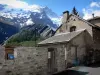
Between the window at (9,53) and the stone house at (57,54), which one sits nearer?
the window at (9,53)

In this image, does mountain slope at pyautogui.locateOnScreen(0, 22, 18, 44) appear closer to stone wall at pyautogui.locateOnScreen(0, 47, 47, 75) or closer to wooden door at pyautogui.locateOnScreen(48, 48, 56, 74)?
wooden door at pyautogui.locateOnScreen(48, 48, 56, 74)

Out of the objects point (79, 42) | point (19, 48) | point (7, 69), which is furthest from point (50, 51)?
point (79, 42)

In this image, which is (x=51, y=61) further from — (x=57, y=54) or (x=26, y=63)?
(x=26, y=63)

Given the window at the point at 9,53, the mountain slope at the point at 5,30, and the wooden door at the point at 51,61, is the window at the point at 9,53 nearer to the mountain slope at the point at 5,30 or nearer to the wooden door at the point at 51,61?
the wooden door at the point at 51,61

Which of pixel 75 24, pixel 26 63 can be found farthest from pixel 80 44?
pixel 26 63

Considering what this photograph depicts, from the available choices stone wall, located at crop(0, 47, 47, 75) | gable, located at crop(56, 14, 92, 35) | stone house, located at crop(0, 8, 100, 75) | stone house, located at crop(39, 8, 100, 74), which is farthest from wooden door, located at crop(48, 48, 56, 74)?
gable, located at crop(56, 14, 92, 35)

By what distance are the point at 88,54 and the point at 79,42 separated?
2.40 metres

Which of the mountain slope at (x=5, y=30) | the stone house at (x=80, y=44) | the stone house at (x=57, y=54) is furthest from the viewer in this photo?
the mountain slope at (x=5, y=30)

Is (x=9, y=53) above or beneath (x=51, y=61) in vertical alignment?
above

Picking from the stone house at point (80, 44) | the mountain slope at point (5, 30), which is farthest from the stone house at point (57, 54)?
the mountain slope at point (5, 30)

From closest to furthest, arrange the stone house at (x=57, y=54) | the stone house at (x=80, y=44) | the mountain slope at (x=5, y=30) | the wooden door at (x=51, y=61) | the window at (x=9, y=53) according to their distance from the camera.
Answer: the window at (x=9, y=53) < the stone house at (x=57, y=54) < the wooden door at (x=51, y=61) < the stone house at (x=80, y=44) < the mountain slope at (x=5, y=30)

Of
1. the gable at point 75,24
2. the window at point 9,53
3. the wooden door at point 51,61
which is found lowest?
the wooden door at point 51,61

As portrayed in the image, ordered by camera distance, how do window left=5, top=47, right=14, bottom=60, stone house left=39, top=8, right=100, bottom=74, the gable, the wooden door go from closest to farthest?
window left=5, top=47, right=14, bottom=60, the wooden door, stone house left=39, top=8, right=100, bottom=74, the gable

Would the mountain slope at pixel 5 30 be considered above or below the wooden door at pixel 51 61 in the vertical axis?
above
